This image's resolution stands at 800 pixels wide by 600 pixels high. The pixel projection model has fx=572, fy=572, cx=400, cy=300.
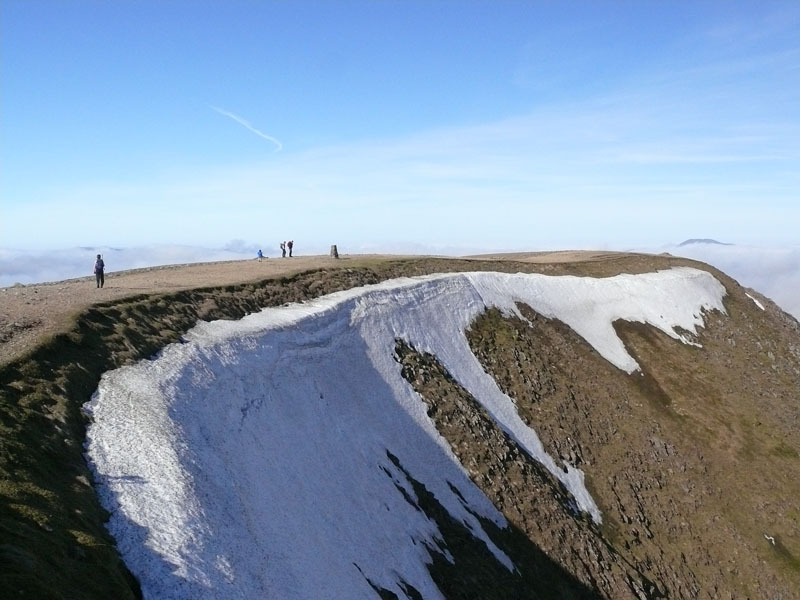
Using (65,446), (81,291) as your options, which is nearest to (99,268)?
(81,291)

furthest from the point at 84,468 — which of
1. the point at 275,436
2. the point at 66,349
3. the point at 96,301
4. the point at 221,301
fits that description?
the point at 221,301

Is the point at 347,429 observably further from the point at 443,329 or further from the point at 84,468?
the point at 443,329

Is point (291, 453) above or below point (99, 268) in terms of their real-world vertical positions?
below

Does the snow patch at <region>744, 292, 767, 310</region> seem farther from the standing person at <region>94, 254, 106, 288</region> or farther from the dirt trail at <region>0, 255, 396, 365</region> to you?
the standing person at <region>94, 254, 106, 288</region>

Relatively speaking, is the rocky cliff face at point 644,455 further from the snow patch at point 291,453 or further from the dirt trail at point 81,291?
the dirt trail at point 81,291

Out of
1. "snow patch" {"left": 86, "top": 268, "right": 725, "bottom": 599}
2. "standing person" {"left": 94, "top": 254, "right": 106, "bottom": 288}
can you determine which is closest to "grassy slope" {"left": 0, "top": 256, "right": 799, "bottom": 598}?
"snow patch" {"left": 86, "top": 268, "right": 725, "bottom": 599}

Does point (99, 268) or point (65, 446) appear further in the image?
point (99, 268)

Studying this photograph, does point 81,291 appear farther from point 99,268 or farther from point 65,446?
point 65,446
